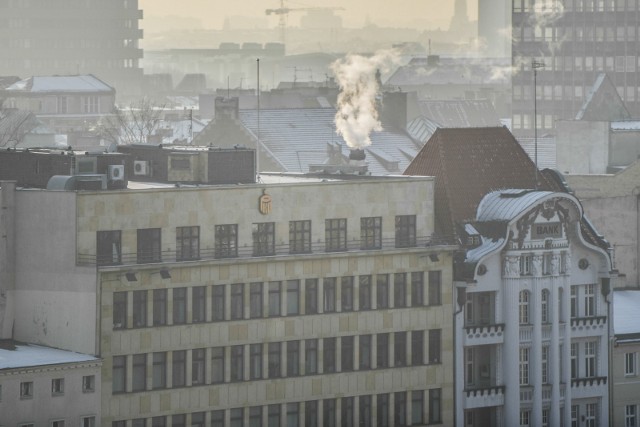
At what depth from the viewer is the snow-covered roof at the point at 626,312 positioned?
438 feet

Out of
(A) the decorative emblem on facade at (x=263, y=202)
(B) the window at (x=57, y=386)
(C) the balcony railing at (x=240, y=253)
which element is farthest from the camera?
(A) the decorative emblem on facade at (x=263, y=202)

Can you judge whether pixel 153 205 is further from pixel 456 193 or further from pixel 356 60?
pixel 356 60

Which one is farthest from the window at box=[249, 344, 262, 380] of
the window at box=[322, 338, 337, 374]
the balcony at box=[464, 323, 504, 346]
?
the balcony at box=[464, 323, 504, 346]

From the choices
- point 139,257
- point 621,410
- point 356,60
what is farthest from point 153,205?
point 356,60

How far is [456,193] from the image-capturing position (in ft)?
425

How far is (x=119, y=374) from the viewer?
379 feet

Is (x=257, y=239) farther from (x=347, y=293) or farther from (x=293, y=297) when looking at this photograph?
(x=347, y=293)

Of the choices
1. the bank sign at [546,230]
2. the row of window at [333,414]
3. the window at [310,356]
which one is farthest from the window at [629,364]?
the window at [310,356]

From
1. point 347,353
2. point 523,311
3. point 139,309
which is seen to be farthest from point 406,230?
point 139,309

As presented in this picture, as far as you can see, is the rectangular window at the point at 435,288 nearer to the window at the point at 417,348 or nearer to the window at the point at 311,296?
the window at the point at 417,348

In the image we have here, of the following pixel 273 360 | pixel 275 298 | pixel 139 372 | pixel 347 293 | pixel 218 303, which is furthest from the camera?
pixel 347 293

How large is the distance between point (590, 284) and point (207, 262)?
2291 cm

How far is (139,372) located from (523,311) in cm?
2190

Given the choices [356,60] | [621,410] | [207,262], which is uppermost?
[356,60]
